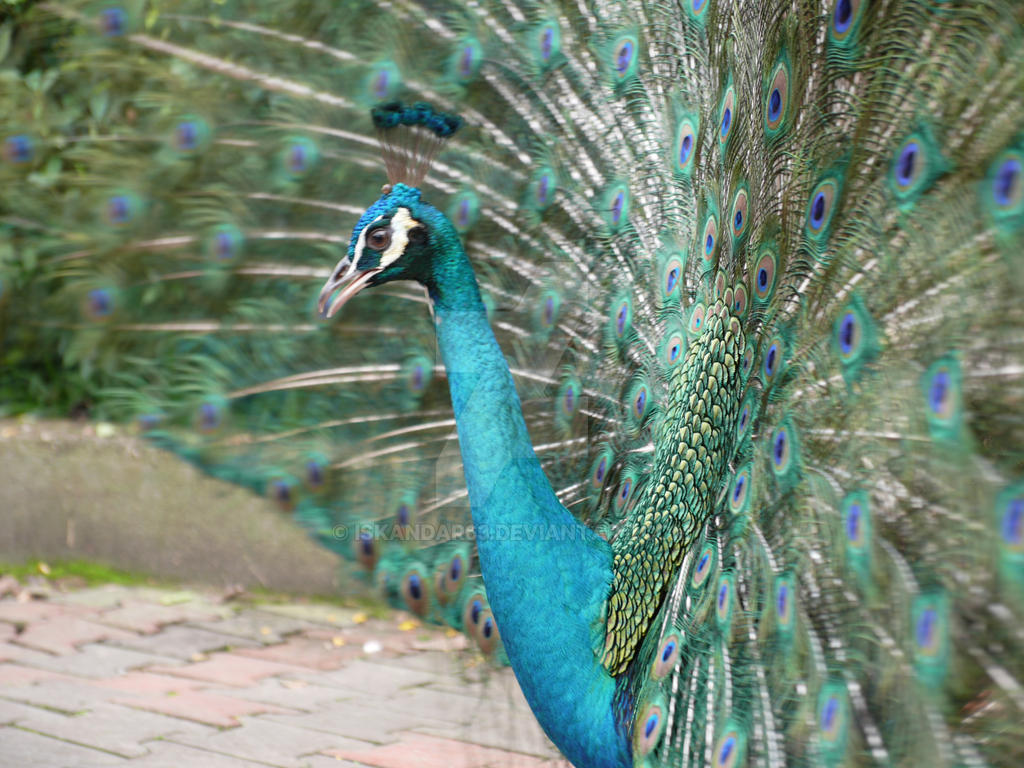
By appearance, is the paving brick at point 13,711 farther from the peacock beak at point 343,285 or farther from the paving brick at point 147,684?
the peacock beak at point 343,285

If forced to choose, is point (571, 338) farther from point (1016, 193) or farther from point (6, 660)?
point (6, 660)

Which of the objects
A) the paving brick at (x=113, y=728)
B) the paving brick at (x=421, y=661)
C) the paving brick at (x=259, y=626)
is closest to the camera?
the paving brick at (x=113, y=728)

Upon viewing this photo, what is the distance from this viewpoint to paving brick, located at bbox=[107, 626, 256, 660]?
272cm

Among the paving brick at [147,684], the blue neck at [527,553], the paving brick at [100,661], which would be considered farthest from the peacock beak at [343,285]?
the paving brick at [100,661]

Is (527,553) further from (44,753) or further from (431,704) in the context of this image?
(44,753)

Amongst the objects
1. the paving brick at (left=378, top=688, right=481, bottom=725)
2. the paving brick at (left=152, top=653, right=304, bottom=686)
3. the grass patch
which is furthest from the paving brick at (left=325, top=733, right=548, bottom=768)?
the grass patch

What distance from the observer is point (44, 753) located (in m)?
2.10

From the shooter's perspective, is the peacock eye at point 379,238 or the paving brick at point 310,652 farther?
the paving brick at point 310,652

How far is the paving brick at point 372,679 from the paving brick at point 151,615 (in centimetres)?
55

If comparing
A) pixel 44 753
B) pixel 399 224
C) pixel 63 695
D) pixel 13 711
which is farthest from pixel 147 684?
pixel 399 224

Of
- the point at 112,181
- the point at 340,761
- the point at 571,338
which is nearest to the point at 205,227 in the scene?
the point at 112,181

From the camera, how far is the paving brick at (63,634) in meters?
2.75

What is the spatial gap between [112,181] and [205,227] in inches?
7.9

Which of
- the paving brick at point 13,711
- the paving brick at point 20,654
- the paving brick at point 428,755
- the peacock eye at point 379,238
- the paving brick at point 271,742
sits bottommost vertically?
the paving brick at point 13,711
